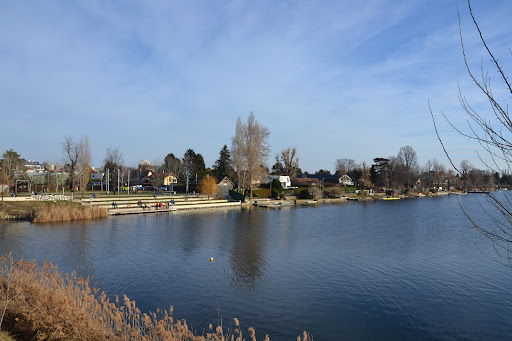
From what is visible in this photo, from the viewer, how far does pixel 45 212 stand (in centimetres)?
3288

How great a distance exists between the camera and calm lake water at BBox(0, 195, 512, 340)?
1166 cm

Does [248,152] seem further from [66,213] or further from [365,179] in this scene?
[365,179]

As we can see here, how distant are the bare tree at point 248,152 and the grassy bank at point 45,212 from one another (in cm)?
2932

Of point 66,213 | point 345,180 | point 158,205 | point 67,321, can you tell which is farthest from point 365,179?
point 67,321

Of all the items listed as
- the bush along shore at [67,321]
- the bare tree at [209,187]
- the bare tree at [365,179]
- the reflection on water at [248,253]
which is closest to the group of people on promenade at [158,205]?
the bare tree at [209,187]

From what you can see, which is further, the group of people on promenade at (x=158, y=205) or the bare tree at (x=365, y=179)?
the bare tree at (x=365, y=179)

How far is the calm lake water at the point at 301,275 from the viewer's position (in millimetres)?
11656

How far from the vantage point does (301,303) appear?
13.1 metres

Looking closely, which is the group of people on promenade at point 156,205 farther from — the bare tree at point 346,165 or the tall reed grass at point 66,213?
the bare tree at point 346,165

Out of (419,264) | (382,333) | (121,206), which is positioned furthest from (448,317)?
(121,206)

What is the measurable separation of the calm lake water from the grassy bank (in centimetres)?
275

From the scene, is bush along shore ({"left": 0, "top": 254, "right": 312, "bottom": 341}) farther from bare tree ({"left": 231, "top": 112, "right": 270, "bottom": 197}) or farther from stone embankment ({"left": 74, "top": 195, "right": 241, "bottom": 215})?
bare tree ({"left": 231, "top": 112, "right": 270, "bottom": 197})

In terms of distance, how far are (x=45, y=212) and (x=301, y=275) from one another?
28490 mm

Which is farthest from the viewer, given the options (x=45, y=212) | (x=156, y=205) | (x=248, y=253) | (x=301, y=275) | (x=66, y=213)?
(x=156, y=205)
